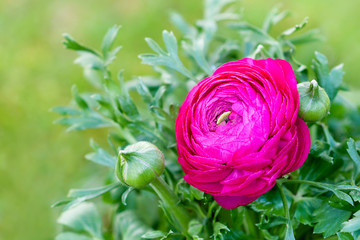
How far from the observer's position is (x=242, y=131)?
375 mm

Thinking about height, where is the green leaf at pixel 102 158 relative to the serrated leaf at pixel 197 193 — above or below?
above

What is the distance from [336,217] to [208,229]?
136 mm

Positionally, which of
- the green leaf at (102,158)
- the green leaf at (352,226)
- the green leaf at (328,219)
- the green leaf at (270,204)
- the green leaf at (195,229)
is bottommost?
the green leaf at (328,219)

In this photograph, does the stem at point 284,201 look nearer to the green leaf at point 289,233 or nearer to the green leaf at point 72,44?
the green leaf at point 289,233

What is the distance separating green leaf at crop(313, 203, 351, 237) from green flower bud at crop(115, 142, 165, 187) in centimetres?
18

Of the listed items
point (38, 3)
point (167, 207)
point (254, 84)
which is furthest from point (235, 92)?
point (38, 3)

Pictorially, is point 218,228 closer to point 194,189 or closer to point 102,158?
point 194,189

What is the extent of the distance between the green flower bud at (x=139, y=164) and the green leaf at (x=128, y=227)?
20cm

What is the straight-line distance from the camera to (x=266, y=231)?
0.47 meters

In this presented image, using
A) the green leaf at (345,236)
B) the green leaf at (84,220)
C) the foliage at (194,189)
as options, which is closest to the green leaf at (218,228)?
the foliage at (194,189)

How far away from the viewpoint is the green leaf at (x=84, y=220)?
600mm

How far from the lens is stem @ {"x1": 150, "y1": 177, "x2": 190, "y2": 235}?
46 cm

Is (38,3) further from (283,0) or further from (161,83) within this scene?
(161,83)

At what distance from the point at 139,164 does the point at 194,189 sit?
0.25ft
